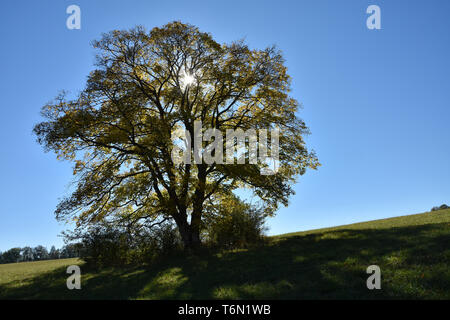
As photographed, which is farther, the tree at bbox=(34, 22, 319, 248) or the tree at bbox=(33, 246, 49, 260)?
the tree at bbox=(33, 246, 49, 260)

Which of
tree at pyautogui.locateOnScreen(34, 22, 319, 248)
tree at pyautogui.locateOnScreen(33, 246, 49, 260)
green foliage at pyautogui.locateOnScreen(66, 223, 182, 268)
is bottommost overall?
tree at pyautogui.locateOnScreen(33, 246, 49, 260)

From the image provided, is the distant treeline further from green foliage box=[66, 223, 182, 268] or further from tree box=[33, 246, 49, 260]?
green foliage box=[66, 223, 182, 268]

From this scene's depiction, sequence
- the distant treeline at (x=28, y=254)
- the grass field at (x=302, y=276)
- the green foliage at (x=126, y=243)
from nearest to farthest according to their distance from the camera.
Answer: the grass field at (x=302, y=276) < the green foliage at (x=126, y=243) < the distant treeline at (x=28, y=254)

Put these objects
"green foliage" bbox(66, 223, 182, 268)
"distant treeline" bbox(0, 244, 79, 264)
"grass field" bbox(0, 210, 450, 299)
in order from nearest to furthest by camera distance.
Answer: "grass field" bbox(0, 210, 450, 299) → "green foliage" bbox(66, 223, 182, 268) → "distant treeline" bbox(0, 244, 79, 264)

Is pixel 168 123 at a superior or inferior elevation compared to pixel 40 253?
superior

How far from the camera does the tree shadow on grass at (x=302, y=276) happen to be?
934 centimetres

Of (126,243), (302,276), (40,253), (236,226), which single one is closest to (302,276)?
(302,276)

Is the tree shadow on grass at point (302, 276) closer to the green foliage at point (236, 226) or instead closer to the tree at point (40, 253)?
the green foliage at point (236, 226)

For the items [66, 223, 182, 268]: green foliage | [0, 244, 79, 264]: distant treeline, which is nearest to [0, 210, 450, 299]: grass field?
[66, 223, 182, 268]: green foliage

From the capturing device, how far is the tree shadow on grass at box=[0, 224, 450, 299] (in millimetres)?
9336

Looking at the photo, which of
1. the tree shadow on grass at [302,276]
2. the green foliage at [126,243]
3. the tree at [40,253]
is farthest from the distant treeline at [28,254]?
the tree shadow on grass at [302,276]

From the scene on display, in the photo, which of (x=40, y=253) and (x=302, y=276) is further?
(x=40, y=253)

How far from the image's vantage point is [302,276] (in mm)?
11000

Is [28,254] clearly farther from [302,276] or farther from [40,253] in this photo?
[302,276]
